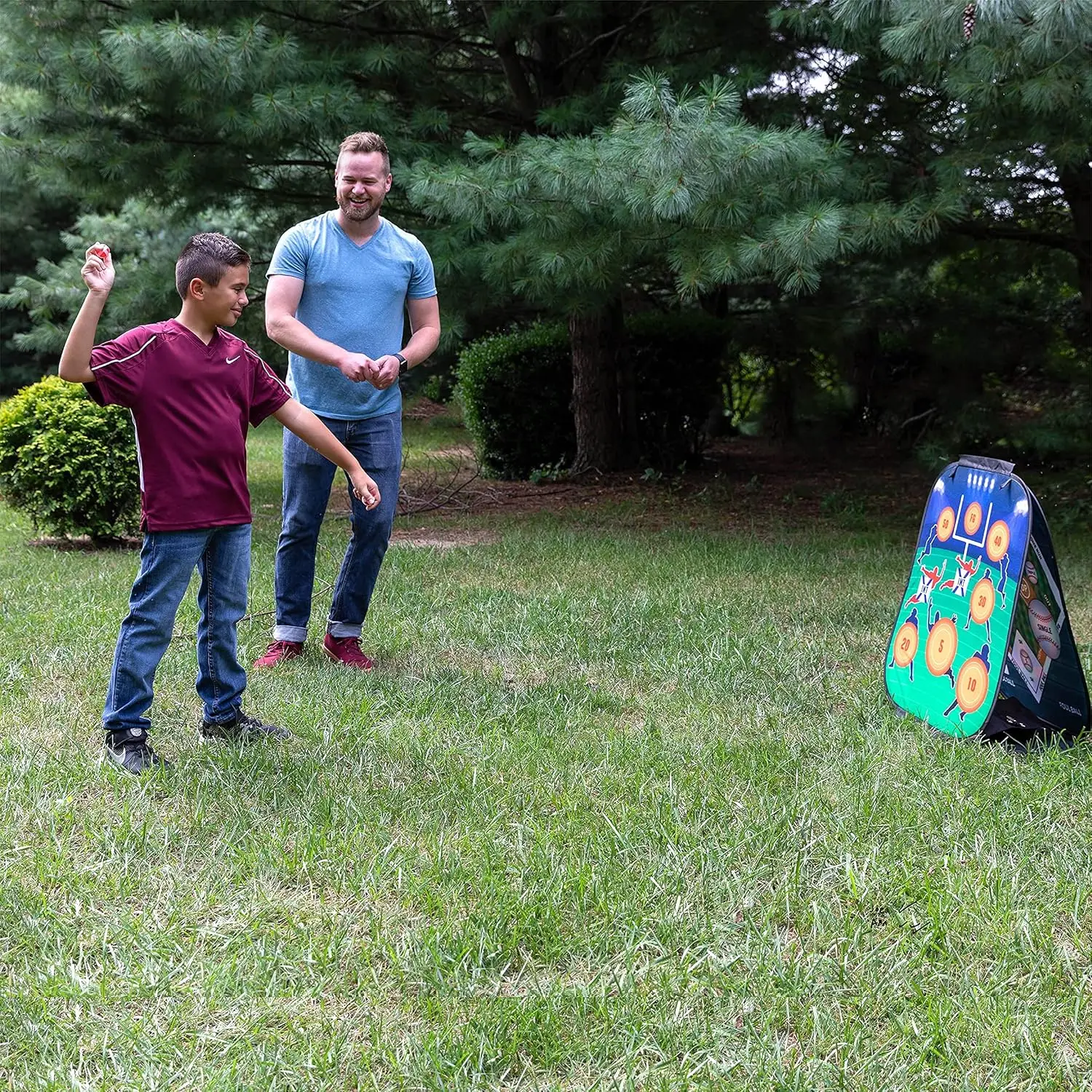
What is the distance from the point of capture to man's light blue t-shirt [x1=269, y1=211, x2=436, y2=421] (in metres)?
4.27

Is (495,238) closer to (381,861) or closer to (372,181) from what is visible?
(372,181)

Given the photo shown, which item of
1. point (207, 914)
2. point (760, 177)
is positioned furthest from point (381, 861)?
point (760, 177)

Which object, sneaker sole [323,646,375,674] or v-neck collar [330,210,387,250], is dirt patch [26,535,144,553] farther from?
v-neck collar [330,210,387,250]

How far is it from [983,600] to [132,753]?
2614 mm

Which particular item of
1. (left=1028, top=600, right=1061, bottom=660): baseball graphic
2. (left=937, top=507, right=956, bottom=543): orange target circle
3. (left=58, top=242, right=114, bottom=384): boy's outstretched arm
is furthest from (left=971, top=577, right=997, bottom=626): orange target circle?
(left=58, top=242, right=114, bottom=384): boy's outstretched arm

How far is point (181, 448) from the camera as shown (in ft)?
10.8

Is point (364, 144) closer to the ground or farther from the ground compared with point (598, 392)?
farther from the ground

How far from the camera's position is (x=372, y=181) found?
418cm

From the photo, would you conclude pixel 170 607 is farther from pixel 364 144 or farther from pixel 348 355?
pixel 364 144

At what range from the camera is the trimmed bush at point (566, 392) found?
36.4 ft

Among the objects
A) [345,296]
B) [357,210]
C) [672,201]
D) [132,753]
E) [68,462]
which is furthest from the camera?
[68,462]

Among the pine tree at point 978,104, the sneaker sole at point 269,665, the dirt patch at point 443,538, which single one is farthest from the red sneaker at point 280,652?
the pine tree at point 978,104

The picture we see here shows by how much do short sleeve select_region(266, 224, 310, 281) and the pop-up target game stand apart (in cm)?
242

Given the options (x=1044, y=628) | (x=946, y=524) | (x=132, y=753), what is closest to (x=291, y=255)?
(x=132, y=753)
